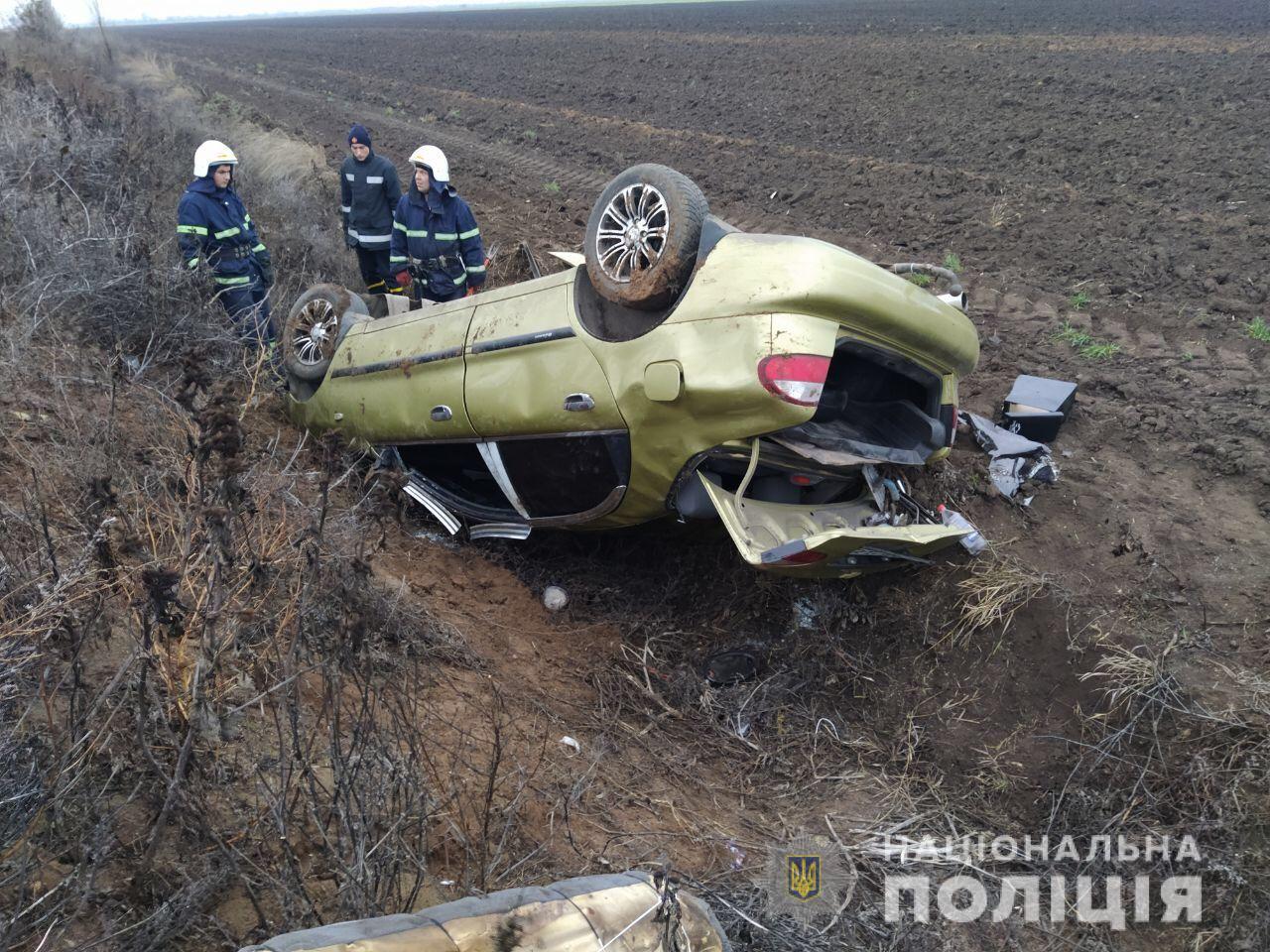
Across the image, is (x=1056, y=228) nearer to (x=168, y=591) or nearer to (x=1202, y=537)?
(x=1202, y=537)

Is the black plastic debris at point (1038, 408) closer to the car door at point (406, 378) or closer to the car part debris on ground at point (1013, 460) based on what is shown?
the car part debris on ground at point (1013, 460)

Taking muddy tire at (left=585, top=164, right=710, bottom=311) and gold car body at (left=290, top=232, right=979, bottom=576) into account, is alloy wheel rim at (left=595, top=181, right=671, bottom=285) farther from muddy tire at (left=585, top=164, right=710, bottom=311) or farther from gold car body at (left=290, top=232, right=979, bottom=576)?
gold car body at (left=290, top=232, right=979, bottom=576)

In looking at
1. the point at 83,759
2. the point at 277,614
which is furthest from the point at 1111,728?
the point at 83,759

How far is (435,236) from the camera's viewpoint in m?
6.59

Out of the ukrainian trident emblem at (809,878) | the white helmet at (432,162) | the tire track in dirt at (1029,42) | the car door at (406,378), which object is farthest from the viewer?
the tire track in dirt at (1029,42)

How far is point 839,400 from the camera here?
13.5ft

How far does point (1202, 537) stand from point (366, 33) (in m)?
47.4

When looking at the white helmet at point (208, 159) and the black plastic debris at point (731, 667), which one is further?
the white helmet at point (208, 159)

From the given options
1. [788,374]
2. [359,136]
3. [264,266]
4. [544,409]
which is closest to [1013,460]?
[788,374]

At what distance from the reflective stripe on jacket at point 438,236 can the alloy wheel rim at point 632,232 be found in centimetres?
289

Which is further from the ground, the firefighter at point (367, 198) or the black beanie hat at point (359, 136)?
the black beanie hat at point (359, 136)

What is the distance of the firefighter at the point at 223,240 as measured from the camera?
5.93 meters

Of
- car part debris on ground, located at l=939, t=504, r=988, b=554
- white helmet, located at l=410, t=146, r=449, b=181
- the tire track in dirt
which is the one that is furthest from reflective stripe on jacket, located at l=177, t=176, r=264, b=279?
the tire track in dirt

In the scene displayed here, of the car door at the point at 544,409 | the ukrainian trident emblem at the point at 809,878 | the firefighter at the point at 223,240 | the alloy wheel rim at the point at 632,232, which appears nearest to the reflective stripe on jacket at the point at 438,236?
the firefighter at the point at 223,240
